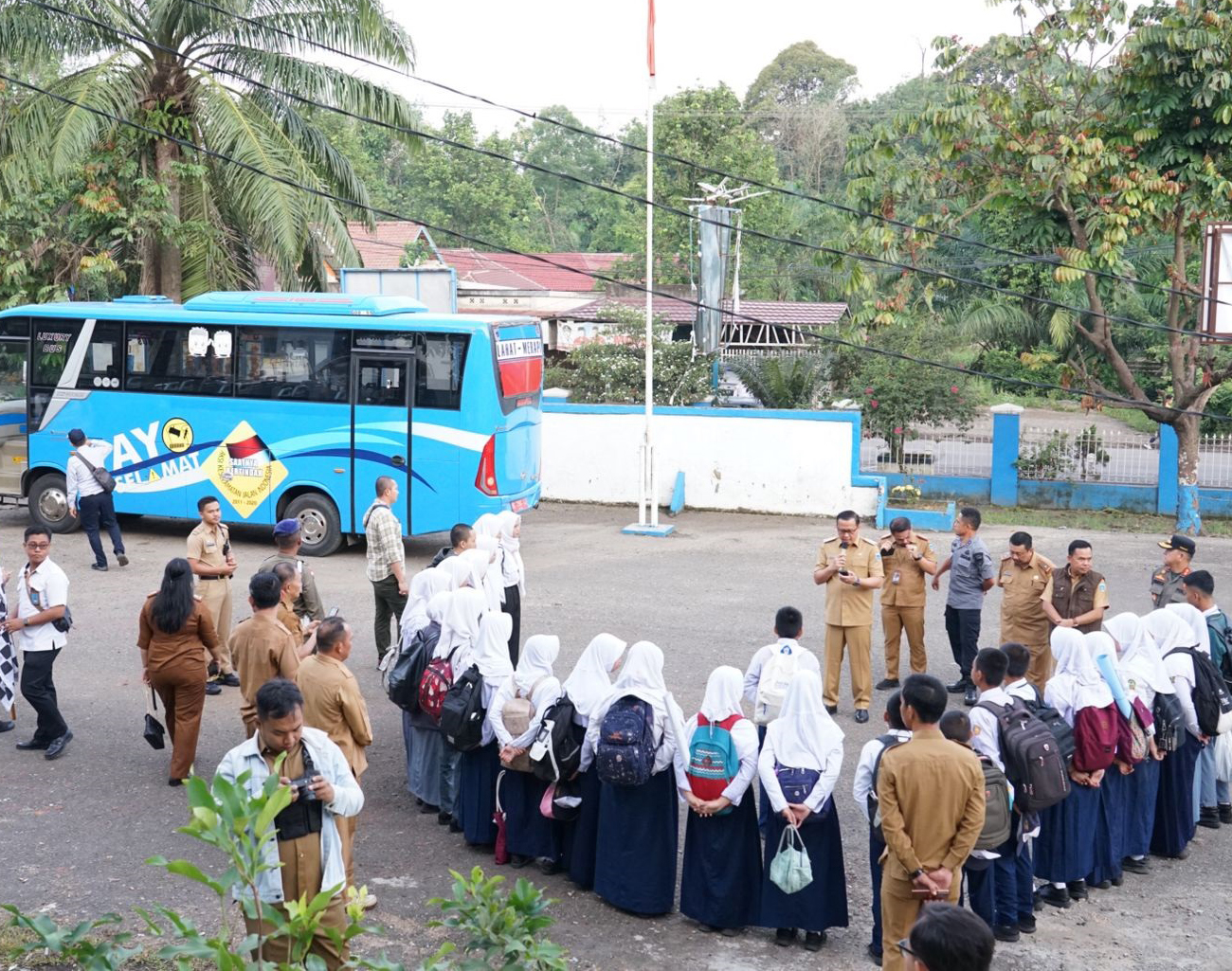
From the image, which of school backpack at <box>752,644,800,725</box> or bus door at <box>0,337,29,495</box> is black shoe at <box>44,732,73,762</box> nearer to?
school backpack at <box>752,644,800,725</box>

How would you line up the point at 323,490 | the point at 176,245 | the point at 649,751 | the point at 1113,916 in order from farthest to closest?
the point at 176,245, the point at 323,490, the point at 1113,916, the point at 649,751

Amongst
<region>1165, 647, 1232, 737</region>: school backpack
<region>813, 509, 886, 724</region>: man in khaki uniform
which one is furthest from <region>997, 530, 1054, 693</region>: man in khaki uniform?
<region>1165, 647, 1232, 737</region>: school backpack

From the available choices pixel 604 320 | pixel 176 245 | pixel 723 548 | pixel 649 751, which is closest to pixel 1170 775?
pixel 649 751

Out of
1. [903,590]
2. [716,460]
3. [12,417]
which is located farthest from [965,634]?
[12,417]

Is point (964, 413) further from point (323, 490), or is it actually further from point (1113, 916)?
point (1113, 916)

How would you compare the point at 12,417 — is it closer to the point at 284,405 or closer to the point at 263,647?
the point at 284,405

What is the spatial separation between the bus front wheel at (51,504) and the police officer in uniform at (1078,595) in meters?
12.4

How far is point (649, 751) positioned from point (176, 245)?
15535 millimetres

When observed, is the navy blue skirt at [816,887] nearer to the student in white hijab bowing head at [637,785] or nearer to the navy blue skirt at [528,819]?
the student in white hijab bowing head at [637,785]

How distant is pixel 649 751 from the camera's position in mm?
6086

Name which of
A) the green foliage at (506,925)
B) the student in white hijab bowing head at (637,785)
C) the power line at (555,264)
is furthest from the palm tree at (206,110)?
the green foliage at (506,925)

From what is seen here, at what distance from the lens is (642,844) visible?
623 cm

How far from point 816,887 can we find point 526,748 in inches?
61.3

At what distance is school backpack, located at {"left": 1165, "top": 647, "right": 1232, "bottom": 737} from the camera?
7152 millimetres
